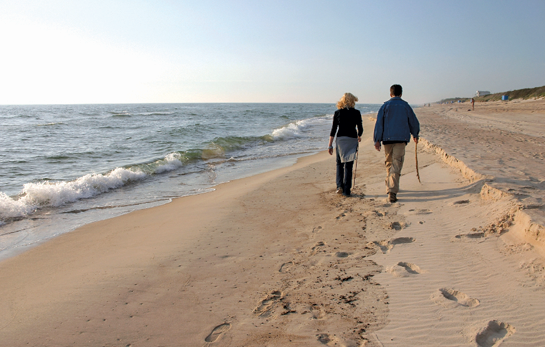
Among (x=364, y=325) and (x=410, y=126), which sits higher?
(x=410, y=126)

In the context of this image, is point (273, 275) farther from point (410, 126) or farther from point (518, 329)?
point (410, 126)

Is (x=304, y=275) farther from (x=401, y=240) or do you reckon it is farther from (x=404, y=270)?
(x=401, y=240)

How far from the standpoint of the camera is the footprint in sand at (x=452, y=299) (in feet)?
8.50

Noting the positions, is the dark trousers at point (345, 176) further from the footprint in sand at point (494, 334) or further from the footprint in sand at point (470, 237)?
the footprint in sand at point (494, 334)

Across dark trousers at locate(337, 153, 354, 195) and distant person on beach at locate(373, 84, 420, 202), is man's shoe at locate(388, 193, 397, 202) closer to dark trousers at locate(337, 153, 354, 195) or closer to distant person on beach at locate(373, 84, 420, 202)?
distant person on beach at locate(373, 84, 420, 202)

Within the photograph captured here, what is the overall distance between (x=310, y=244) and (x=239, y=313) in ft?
5.06

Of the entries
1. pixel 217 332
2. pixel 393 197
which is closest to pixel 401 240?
pixel 393 197

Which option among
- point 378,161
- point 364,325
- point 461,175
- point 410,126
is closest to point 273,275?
point 364,325

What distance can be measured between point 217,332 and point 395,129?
436 cm

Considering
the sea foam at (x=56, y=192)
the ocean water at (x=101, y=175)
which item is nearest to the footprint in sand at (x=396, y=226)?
the ocean water at (x=101, y=175)

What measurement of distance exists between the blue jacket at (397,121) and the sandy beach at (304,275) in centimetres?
110

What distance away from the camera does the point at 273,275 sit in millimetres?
3270

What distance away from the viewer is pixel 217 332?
8.03 feet

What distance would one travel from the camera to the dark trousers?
589cm
